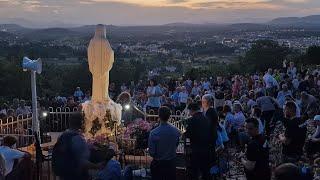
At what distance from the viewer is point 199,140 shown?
9.17 m

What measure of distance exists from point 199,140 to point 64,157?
2.46m

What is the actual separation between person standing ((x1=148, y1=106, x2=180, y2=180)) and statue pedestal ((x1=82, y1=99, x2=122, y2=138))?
5.30m

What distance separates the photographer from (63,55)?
110 metres

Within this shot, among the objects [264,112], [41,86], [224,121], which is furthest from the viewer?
[41,86]

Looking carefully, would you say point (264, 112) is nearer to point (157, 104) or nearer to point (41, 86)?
point (157, 104)

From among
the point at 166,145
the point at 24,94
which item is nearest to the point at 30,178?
the point at 166,145

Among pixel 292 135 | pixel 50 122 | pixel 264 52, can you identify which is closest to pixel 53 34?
pixel 264 52

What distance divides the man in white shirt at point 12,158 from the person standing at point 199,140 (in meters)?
2.66

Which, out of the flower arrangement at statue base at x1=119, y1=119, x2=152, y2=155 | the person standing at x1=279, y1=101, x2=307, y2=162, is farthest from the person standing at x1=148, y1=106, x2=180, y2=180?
the flower arrangement at statue base at x1=119, y1=119, x2=152, y2=155

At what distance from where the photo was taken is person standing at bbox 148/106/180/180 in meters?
8.34

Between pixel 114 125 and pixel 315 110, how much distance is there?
528 centimetres

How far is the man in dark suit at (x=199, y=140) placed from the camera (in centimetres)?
900

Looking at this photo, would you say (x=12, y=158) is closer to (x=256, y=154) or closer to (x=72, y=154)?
(x=72, y=154)

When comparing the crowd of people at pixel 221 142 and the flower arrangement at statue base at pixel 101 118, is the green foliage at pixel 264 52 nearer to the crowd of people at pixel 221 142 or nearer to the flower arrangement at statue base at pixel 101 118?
the crowd of people at pixel 221 142
